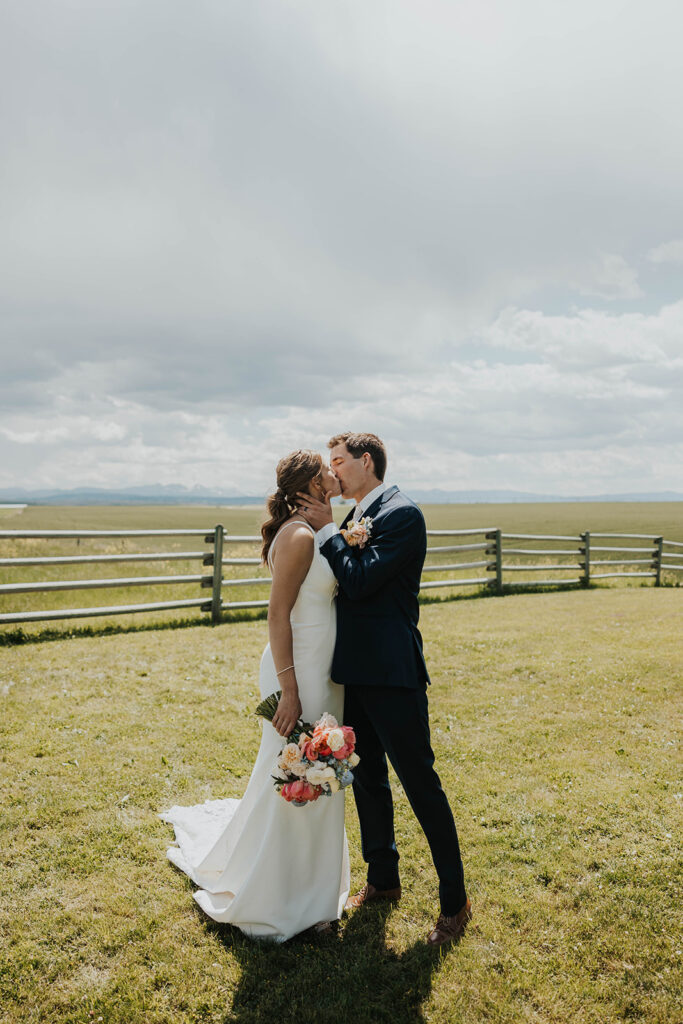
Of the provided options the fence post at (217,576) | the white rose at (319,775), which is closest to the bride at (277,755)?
the white rose at (319,775)

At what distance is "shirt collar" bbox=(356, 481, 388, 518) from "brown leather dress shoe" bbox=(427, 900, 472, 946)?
226 centimetres

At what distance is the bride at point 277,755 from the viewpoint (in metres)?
3.38

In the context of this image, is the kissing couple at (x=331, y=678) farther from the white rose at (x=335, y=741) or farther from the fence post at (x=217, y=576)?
the fence post at (x=217, y=576)

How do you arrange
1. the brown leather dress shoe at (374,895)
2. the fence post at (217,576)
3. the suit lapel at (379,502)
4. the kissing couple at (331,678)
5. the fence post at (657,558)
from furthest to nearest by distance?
the fence post at (657,558) → the fence post at (217,576) → the brown leather dress shoe at (374,895) → the suit lapel at (379,502) → the kissing couple at (331,678)

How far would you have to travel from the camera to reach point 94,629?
33.1 feet

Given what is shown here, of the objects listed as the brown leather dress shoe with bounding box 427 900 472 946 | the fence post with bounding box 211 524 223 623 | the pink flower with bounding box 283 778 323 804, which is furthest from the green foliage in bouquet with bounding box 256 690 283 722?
the fence post with bounding box 211 524 223 623

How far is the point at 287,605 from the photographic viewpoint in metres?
3.36

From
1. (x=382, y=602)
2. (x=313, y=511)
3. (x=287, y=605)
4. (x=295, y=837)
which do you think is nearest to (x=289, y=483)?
(x=313, y=511)

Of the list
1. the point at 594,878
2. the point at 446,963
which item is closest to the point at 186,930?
the point at 446,963

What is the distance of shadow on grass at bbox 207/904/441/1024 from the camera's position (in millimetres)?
2959

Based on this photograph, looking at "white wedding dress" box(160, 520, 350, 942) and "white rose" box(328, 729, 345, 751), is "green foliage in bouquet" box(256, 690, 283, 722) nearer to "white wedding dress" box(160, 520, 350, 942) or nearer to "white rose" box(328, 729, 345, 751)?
"white wedding dress" box(160, 520, 350, 942)

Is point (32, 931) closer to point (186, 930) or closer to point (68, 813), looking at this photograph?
point (186, 930)

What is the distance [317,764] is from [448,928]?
1290 mm

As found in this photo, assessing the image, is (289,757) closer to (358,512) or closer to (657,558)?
(358,512)
